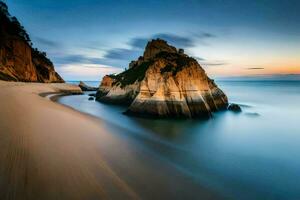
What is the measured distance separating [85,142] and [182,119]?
10949 mm

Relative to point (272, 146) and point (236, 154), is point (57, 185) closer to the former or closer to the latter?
point (236, 154)

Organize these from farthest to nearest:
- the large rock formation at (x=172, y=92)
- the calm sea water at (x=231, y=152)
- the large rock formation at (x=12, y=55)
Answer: the large rock formation at (x=12, y=55), the large rock formation at (x=172, y=92), the calm sea water at (x=231, y=152)

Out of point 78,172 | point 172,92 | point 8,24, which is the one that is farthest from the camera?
point 8,24

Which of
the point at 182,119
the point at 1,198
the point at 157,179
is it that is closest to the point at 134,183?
the point at 157,179

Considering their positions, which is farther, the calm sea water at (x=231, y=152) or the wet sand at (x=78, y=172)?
the calm sea water at (x=231, y=152)

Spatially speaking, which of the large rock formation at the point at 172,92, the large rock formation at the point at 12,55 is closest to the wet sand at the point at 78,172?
the large rock formation at the point at 172,92

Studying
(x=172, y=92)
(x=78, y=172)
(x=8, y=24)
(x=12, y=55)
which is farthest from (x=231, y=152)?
(x=8, y=24)

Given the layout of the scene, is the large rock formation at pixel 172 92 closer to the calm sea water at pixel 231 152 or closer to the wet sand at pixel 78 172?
the calm sea water at pixel 231 152

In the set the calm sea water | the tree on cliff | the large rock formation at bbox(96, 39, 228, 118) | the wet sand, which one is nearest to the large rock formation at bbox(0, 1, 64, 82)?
the tree on cliff

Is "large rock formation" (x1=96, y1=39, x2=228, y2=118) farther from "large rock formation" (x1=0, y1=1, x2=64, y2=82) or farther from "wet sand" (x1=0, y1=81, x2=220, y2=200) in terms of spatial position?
"large rock formation" (x1=0, y1=1, x2=64, y2=82)

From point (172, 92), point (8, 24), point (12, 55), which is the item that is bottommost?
point (172, 92)

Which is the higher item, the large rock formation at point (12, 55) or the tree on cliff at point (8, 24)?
the tree on cliff at point (8, 24)

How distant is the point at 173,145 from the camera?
11055 millimetres

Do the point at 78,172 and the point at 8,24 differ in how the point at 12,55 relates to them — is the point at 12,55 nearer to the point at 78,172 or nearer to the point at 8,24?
the point at 8,24
